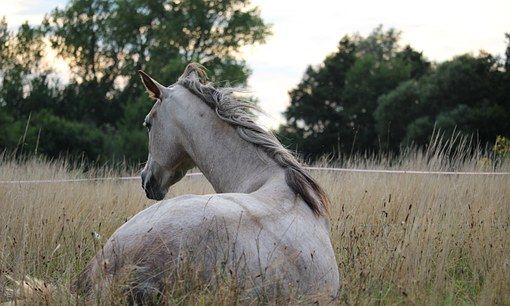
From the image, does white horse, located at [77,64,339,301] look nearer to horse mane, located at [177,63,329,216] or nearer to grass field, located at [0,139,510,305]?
horse mane, located at [177,63,329,216]

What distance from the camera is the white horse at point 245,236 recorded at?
3.98 meters

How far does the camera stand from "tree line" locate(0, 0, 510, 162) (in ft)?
144

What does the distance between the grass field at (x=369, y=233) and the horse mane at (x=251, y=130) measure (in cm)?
57

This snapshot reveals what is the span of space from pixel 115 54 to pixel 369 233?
47.1m

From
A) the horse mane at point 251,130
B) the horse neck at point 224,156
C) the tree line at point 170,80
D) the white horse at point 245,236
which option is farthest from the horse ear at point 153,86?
the tree line at point 170,80

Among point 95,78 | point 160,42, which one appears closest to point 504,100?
point 160,42

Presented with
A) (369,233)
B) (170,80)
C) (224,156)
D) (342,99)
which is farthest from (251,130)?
(342,99)

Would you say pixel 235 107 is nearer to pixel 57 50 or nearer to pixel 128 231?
pixel 128 231

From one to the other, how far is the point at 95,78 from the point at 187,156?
47.1 metres

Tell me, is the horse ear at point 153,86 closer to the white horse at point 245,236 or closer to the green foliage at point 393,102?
the white horse at point 245,236

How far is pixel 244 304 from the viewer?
399cm

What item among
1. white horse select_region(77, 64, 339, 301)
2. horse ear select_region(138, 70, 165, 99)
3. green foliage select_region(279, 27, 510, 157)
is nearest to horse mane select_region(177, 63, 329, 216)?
white horse select_region(77, 64, 339, 301)

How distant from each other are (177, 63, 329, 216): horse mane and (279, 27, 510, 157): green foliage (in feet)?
104

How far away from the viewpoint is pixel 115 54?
Result: 171 ft
